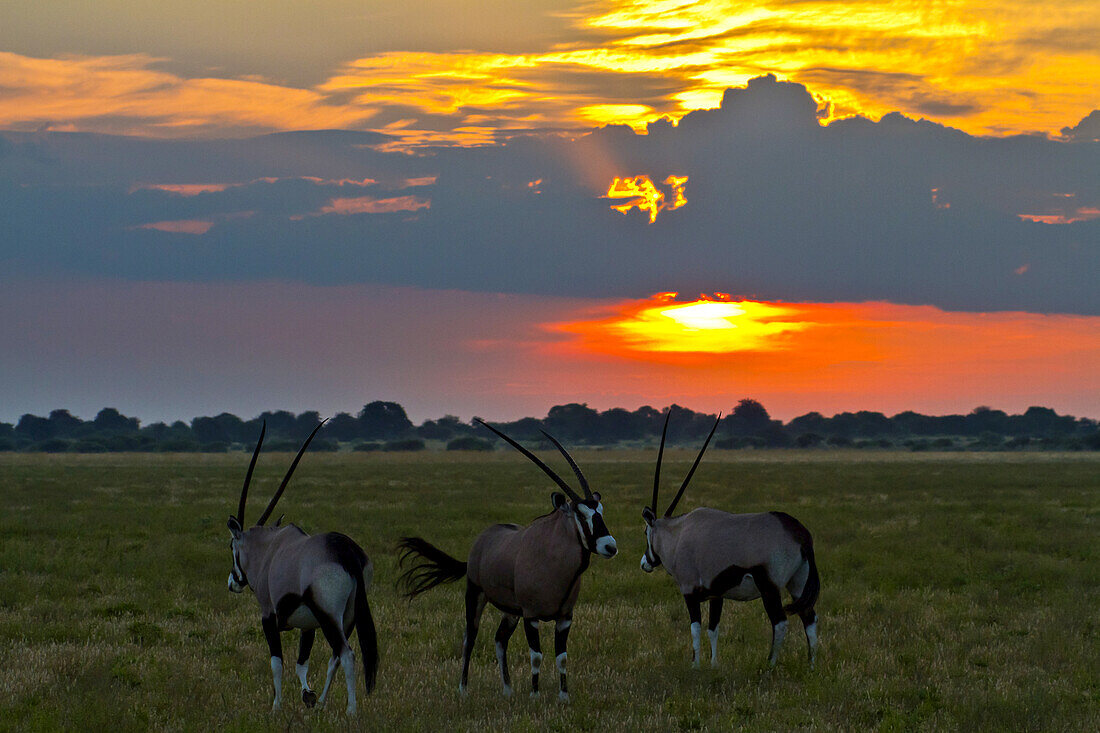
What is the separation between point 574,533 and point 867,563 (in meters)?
13.7

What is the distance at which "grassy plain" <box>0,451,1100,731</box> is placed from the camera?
33.3 ft

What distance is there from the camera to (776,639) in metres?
11.9

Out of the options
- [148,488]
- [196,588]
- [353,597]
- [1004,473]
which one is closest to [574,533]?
[353,597]

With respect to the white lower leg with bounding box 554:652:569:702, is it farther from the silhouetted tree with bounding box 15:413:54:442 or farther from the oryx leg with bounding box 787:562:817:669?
the silhouetted tree with bounding box 15:413:54:442

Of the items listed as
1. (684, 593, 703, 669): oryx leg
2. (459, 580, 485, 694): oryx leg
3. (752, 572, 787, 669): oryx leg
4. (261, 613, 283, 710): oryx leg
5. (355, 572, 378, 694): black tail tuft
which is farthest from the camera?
(684, 593, 703, 669): oryx leg

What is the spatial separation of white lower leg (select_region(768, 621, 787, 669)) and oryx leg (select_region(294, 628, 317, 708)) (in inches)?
200

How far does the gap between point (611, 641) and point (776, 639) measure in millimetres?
2583

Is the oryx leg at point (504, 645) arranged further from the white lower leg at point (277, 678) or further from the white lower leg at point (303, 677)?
the white lower leg at point (277, 678)

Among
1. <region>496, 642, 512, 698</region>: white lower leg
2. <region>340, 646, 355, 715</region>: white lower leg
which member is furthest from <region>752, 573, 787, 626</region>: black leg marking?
<region>340, 646, 355, 715</region>: white lower leg

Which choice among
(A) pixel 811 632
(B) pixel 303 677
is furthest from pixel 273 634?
(A) pixel 811 632

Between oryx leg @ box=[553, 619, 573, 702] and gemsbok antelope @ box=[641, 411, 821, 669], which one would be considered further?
gemsbok antelope @ box=[641, 411, 821, 669]

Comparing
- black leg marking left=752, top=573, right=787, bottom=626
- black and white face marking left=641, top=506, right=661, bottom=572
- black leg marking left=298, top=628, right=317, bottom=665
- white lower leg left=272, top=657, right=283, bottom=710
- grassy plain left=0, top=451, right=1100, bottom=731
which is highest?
black and white face marking left=641, top=506, right=661, bottom=572

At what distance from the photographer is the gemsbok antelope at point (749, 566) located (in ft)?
38.5

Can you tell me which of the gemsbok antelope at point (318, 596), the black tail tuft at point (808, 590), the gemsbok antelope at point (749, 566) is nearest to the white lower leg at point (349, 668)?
the gemsbok antelope at point (318, 596)
